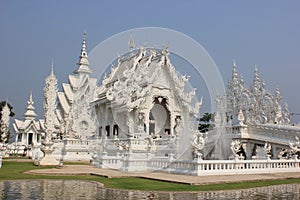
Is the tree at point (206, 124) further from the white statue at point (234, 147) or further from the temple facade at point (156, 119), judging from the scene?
the white statue at point (234, 147)

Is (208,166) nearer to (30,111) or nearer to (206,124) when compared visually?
(206,124)

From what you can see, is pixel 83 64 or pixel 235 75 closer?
pixel 235 75

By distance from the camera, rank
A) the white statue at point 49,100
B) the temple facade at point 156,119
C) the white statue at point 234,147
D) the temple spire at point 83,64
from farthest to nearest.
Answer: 1. the temple spire at point 83,64
2. the white statue at point 49,100
3. the temple facade at point 156,119
4. the white statue at point 234,147

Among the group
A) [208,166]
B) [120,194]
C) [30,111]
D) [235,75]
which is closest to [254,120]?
[235,75]

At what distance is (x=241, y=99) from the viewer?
98.3 ft

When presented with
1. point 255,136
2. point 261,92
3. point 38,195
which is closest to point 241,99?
point 261,92

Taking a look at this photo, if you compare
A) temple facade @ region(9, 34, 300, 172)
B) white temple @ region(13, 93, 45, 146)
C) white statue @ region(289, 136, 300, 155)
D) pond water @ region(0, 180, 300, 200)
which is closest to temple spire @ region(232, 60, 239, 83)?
temple facade @ region(9, 34, 300, 172)

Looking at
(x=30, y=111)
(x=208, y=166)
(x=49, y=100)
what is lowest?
(x=208, y=166)

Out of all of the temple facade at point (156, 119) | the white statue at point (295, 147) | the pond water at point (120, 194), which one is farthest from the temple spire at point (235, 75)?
the pond water at point (120, 194)

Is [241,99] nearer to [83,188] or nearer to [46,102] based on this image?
[46,102]

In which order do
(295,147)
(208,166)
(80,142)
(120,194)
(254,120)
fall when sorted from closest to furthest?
(120,194) → (208,166) → (295,147) → (254,120) → (80,142)

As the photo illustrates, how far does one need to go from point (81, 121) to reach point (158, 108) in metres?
8.17

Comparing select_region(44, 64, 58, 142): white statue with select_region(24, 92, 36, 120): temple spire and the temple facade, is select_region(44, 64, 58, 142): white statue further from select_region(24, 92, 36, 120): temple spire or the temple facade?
select_region(24, 92, 36, 120): temple spire

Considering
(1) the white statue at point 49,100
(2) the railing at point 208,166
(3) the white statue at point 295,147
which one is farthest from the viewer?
(1) the white statue at point 49,100
